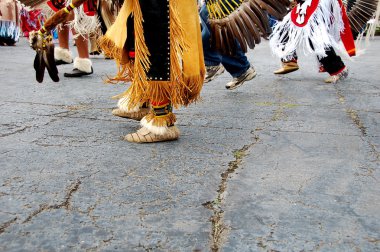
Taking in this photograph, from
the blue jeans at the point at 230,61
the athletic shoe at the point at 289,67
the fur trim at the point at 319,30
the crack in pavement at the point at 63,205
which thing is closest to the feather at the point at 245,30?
the crack in pavement at the point at 63,205

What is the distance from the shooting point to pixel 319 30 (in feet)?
14.9

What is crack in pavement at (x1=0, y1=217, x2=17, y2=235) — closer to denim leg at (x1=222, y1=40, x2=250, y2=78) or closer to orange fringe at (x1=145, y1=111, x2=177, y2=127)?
orange fringe at (x1=145, y1=111, x2=177, y2=127)

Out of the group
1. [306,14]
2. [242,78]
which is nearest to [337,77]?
[306,14]

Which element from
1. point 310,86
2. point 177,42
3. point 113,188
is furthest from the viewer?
point 310,86

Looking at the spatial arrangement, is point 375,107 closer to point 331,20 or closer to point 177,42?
point 331,20

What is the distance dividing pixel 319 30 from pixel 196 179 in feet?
10.2

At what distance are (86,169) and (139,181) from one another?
260 mm

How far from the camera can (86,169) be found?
1981 mm

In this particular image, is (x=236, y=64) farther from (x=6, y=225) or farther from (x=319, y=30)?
(x=6, y=225)

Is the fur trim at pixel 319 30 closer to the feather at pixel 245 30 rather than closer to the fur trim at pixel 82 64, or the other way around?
the fur trim at pixel 82 64

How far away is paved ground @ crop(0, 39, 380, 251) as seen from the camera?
1.41 meters

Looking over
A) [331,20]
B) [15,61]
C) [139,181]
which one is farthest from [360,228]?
[15,61]

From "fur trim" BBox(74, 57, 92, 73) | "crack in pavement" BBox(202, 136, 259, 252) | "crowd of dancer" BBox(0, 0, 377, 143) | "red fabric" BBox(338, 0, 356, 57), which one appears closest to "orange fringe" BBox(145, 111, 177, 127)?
"crowd of dancer" BBox(0, 0, 377, 143)

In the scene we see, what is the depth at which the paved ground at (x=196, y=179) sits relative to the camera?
141 centimetres
